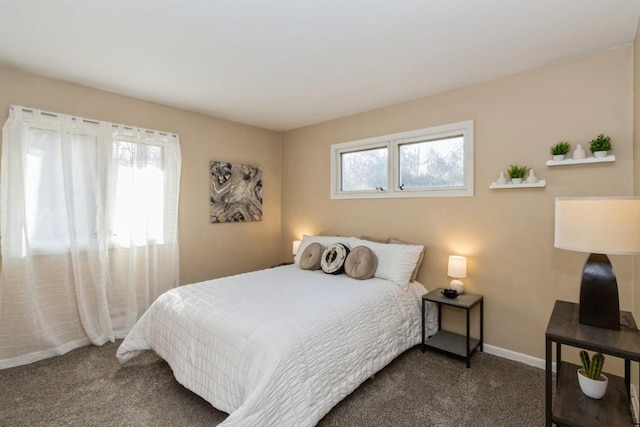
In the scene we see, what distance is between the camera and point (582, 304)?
65.3 inches

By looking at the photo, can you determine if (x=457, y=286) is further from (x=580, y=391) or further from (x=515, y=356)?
(x=580, y=391)

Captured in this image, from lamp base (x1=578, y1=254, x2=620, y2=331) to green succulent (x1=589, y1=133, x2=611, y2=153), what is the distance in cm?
101

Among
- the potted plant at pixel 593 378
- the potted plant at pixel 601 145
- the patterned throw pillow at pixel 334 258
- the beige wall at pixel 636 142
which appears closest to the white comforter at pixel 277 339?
the patterned throw pillow at pixel 334 258

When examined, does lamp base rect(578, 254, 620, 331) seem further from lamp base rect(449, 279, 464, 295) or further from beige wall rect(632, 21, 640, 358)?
lamp base rect(449, 279, 464, 295)

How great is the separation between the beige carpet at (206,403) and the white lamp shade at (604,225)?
1156 millimetres

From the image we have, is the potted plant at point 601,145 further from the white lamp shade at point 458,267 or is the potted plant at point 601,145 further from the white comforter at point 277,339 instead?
the white comforter at point 277,339

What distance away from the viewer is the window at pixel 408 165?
9.81ft

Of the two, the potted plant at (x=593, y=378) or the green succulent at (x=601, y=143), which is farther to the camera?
the green succulent at (x=601, y=143)

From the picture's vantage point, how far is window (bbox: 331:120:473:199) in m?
2.99

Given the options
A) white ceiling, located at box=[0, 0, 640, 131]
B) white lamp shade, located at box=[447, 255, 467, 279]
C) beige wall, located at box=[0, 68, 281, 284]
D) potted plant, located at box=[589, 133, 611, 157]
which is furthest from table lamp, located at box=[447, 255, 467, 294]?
beige wall, located at box=[0, 68, 281, 284]

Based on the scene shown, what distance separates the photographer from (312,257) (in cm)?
332

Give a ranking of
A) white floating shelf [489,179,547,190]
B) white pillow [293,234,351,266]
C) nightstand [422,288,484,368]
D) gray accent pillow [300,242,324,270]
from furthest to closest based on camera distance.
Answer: white pillow [293,234,351,266] < gray accent pillow [300,242,324,270] < nightstand [422,288,484,368] < white floating shelf [489,179,547,190]

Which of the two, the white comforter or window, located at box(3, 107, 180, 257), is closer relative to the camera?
the white comforter

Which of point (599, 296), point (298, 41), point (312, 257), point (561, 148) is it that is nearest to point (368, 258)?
point (312, 257)
